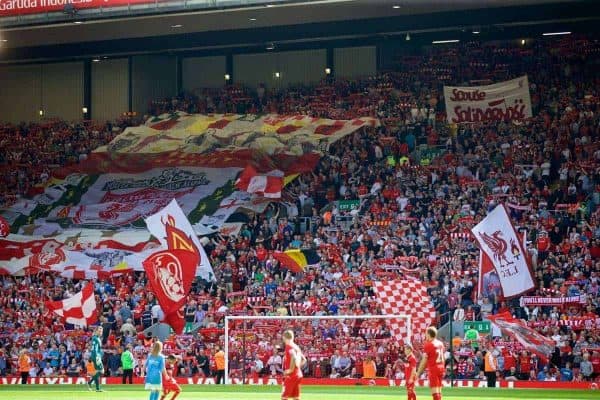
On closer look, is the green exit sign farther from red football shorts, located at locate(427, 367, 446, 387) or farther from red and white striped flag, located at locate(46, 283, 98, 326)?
red football shorts, located at locate(427, 367, 446, 387)

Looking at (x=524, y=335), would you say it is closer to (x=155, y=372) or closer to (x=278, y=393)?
(x=278, y=393)

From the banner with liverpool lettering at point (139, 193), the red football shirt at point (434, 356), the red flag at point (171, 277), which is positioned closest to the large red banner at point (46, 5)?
the banner with liverpool lettering at point (139, 193)

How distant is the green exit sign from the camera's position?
133 feet

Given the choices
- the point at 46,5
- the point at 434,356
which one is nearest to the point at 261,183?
the point at 46,5

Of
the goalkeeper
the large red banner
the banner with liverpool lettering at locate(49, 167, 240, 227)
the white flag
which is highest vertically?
the large red banner

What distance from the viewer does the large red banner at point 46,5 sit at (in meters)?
49.9

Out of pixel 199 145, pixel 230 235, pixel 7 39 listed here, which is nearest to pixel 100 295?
pixel 230 235

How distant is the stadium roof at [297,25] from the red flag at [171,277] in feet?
34.5

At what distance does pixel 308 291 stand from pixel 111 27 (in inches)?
688

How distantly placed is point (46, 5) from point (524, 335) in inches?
928

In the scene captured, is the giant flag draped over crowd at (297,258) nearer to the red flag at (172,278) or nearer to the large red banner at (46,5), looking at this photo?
the red flag at (172,278)

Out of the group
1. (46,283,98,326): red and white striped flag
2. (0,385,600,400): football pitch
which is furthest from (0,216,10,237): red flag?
(0,385,600,400): football pitch

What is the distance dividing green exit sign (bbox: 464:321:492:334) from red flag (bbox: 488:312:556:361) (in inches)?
10.1

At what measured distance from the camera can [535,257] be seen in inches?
1725
